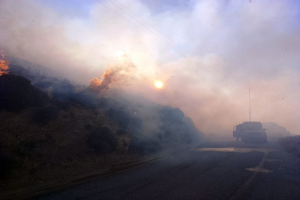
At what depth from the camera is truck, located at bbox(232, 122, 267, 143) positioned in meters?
24.2

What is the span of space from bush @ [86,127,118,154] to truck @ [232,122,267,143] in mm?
16842

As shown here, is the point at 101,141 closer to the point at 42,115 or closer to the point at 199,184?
the point at 42,115

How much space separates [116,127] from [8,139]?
27.5 ft

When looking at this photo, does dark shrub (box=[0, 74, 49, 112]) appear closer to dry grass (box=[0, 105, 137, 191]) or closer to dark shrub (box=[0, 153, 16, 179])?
dry grass (box=[0, 105, 137, 191])

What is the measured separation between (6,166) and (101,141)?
224 inches

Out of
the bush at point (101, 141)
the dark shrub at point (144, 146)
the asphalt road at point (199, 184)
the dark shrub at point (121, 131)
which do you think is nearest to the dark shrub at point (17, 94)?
the bush at point (101, 141)

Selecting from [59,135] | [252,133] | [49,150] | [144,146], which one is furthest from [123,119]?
[252,133]

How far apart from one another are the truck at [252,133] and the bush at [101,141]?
55.3 feet

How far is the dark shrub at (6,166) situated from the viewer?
862 cm

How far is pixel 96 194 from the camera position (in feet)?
24.6

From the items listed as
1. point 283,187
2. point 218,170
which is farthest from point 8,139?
point 283,187

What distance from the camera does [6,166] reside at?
29.1 feet

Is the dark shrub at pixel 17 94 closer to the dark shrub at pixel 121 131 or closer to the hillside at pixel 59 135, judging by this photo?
the hillside at pixel 59 135

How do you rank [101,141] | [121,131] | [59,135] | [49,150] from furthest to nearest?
1. [121,131]
2. [101,141]
3. [59,135]
4. [49,150]
